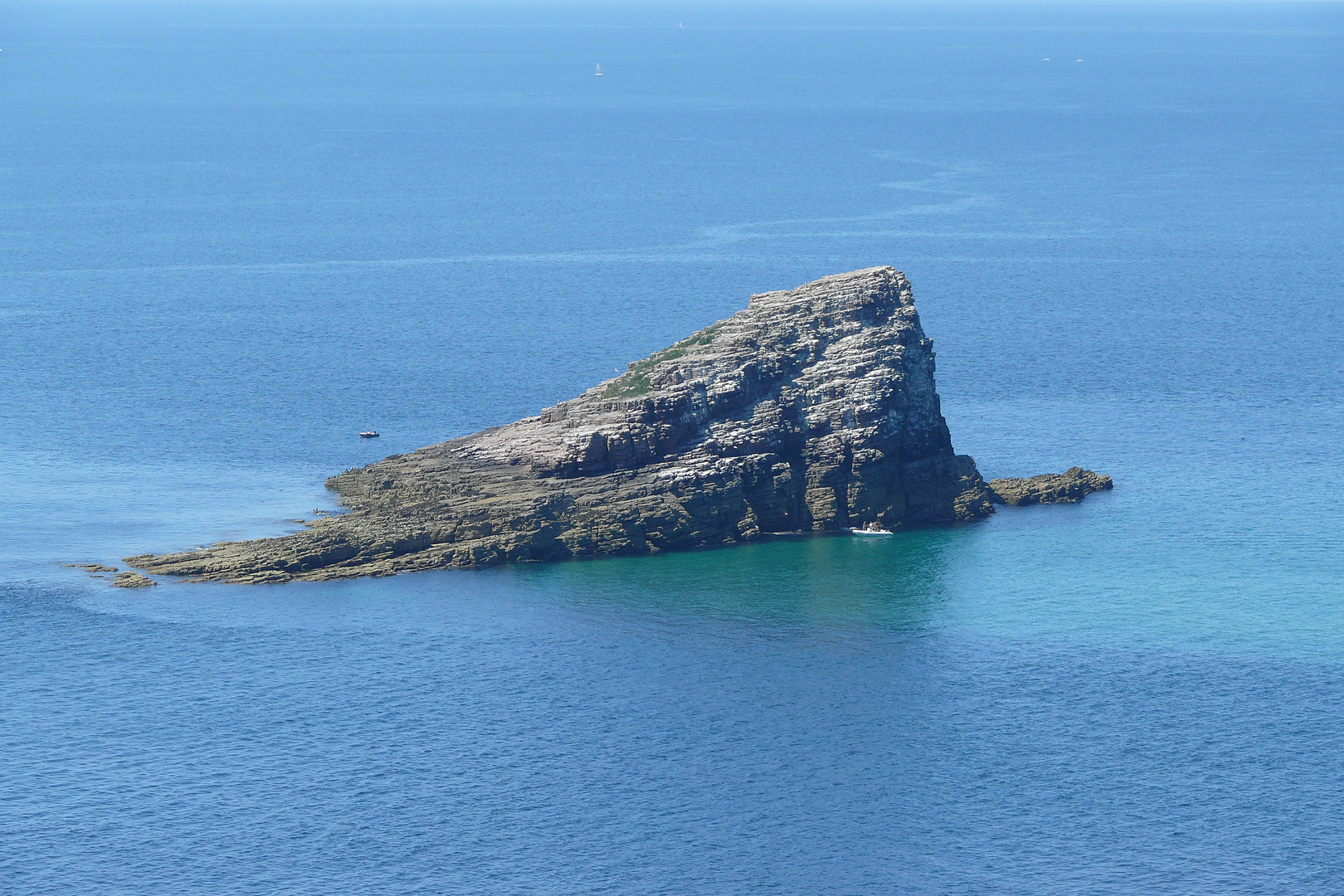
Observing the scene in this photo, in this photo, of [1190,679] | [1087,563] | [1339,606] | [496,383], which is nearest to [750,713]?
[1190,679]

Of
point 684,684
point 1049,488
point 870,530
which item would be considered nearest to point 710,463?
point 870,530

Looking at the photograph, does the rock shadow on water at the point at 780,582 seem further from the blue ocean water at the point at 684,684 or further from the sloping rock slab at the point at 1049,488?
the sloping rock slab at the point at 1049,488

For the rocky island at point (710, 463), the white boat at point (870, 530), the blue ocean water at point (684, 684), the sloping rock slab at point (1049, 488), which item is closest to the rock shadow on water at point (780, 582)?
the blue ocean water at point (684, 684)

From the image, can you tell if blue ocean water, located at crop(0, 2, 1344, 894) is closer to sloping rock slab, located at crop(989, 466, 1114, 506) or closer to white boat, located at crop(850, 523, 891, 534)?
sloping rock slab, located at crop(989, 466, 1114, 506)

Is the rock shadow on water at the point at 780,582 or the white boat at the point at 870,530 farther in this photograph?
the white boat at the point at 870,530

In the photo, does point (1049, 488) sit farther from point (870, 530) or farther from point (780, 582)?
point (780, 582)

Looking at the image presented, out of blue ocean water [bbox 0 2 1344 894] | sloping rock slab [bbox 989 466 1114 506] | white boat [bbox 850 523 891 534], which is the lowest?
blue ocean water [bbox 0 2 1344 894]

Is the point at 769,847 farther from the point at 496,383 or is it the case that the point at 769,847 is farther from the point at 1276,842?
the point at 496,383

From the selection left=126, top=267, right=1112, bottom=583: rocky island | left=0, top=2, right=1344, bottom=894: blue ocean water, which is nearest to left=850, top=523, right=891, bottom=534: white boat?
left=126, top=267, right=1112, bottom=583: rocky island

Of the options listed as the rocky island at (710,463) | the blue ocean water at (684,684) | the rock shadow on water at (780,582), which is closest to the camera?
the blue ocean water at (684,684)
